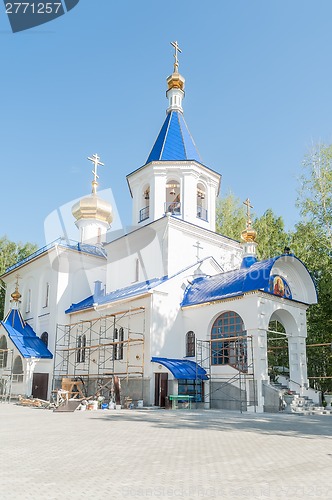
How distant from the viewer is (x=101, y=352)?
18.4 m

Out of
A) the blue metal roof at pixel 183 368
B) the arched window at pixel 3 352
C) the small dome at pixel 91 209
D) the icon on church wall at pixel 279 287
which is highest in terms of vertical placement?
the small dome at pixel 91 209

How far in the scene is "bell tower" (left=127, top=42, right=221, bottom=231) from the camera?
62.3 feet

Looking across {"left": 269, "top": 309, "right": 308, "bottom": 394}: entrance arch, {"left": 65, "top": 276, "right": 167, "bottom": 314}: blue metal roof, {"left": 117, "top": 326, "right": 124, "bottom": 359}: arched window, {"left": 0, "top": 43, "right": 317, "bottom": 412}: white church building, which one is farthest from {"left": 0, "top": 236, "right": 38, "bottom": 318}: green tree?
{"left": 269, "top": 309, "right": 308, "bottom": 394}: entrance arch

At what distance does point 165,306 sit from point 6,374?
362 inches

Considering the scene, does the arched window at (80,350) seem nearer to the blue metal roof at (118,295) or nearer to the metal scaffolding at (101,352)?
the metal scaffolding at (101,352)

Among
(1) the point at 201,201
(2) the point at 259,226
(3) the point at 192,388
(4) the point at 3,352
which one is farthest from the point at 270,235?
(4) the point at 3,352


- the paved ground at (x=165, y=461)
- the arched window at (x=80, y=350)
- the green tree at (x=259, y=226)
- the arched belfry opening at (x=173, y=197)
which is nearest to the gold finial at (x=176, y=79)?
the arched belfry opening at (x=173, y=197)

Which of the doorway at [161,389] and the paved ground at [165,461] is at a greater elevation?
the doorway at [161,389]

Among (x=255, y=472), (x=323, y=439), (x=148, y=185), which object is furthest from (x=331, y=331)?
(x=255, y=472)

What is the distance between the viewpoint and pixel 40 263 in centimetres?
2248

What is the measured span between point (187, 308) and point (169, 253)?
2.49 meters

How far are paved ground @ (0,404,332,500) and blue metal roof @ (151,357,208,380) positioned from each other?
4910 millimetres

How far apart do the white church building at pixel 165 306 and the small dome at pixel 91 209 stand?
3.92 meters

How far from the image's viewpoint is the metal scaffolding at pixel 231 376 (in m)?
13.8
